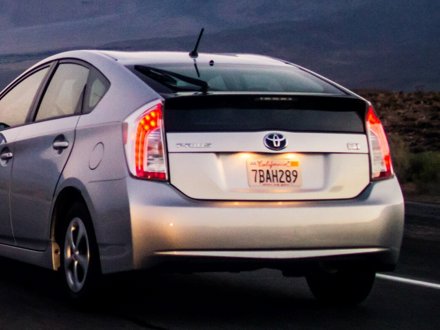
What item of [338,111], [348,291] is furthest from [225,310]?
[338,111]

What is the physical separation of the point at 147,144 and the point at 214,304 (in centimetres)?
137

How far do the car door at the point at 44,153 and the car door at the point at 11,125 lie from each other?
4.4 inches

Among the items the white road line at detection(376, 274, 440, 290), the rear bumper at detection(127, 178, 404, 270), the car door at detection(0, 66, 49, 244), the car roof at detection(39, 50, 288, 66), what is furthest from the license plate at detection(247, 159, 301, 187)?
the white road line at detection(376, 274, 440, 290)

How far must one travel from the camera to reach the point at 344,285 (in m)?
9.24

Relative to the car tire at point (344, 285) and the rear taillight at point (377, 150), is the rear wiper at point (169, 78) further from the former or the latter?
the car tire at point (344, 285)

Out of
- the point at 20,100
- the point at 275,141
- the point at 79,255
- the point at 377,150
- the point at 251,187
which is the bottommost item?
the point at 79,255

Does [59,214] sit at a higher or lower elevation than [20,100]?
lower

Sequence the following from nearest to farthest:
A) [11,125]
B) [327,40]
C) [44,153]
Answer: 1. [44,153]
2. [11,125]
3. [327,40]

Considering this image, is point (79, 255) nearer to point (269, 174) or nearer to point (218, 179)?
point (218, 179)

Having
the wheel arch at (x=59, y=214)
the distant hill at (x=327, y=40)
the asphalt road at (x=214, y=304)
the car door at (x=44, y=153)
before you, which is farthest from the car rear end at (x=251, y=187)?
the distant hill at (x=327, y=40)

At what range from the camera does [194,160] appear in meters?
8.27

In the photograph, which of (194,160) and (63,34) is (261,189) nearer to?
(194,160)

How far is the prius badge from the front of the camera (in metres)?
8.33

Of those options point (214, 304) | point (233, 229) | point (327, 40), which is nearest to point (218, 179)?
point (233, 229)
